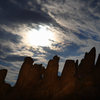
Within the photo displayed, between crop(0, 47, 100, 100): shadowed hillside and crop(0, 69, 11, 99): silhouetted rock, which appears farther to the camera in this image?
crop(0, 69, 11, 99): silhouetted rock

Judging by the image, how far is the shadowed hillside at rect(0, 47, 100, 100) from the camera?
6341cm

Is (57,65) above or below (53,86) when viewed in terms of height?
above

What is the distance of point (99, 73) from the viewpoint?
66.6 m

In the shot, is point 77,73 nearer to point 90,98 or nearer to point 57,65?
point 57,65

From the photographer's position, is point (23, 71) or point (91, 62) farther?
point (23, 71)

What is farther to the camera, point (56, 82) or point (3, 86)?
point (3, 86)

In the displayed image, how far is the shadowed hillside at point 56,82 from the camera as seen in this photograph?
208 feet

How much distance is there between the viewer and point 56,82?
79.2 m

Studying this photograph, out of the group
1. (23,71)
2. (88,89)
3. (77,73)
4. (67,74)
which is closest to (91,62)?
(77,73)

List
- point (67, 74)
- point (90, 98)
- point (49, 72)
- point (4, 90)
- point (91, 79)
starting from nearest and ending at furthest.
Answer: point (90, 98) → point (91, 79) → point (67, 74) → point (49, 72) → point (4, 90)

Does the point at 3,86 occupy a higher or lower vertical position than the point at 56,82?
lower

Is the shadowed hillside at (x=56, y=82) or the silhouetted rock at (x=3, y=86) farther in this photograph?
the silhouetted rock at (x=3, y=86)

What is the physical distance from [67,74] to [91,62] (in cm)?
1435

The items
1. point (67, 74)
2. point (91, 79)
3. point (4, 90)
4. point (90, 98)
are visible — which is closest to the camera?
point (90, 98)
